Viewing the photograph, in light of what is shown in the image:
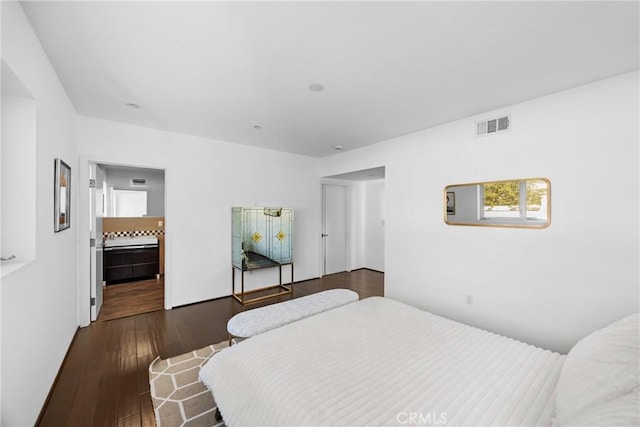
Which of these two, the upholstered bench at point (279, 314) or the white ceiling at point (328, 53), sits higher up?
the white ceiling at point (328, 53)

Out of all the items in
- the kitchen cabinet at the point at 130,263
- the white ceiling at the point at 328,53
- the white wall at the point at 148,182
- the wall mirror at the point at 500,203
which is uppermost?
the white ceiling at the point at 328,53

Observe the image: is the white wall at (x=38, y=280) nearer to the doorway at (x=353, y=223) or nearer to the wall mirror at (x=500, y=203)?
the wall mirror at (x=500, y=203)

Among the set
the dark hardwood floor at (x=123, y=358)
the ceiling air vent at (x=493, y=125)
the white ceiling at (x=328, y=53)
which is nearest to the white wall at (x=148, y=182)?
the white ceiling at (x=328, y=53)

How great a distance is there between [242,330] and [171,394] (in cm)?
64

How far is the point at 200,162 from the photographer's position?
12.4ft

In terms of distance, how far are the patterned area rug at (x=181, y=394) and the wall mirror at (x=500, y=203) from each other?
2.99 metres

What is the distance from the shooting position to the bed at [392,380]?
108 centimetres

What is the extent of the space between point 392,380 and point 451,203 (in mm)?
2353

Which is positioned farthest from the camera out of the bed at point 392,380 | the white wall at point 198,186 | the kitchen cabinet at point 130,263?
the kitchen cabinet at point 130,263

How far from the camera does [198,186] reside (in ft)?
12.3

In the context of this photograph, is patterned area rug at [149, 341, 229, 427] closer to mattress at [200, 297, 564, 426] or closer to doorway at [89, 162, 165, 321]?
mattress at [200, 297, 564, 426]

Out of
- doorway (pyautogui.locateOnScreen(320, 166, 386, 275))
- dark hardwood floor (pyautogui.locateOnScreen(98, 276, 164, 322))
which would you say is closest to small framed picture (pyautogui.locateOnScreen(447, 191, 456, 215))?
doorway (pyautogui.locateOnScreen(320, 166, 386, 275))

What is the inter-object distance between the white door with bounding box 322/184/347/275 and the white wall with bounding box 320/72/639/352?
232cm

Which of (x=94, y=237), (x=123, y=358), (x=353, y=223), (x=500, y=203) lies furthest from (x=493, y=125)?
(x=94, y=237)
